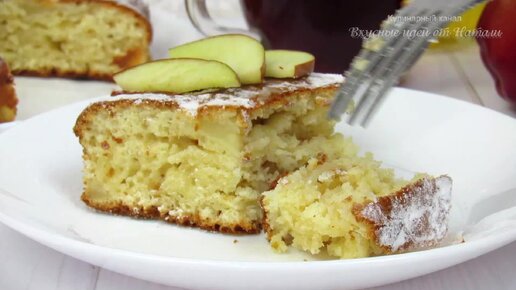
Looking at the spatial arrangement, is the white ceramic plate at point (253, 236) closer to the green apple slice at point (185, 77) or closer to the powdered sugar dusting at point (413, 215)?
the powdered sugar dusting at point (413, 215)

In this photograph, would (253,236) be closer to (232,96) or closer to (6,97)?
(232,96)

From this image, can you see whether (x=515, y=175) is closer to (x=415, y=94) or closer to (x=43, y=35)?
(x=415, y=94)

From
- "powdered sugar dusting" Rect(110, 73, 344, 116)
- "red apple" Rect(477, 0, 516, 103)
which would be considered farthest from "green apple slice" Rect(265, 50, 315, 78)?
"red apple" Rect(477, 0, 516, 103)

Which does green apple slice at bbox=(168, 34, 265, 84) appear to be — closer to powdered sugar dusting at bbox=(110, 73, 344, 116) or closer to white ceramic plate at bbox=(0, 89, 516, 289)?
powdered sugar dusting at bbox=(110, 73, 344, 116)

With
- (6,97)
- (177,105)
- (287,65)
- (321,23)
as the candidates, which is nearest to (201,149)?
(177,105)

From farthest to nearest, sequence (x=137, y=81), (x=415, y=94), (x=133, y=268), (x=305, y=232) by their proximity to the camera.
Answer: (x=415, y=94) → (x=137, y=81) → (x=305, y=232) → (x=133, y=268)

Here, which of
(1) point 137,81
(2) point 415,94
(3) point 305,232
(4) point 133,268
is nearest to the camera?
(4) point 133,268

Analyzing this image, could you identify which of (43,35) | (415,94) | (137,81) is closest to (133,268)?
(137,81)

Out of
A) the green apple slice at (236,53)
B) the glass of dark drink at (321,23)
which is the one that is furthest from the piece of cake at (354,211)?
the glass of dark drink at (321,23)
